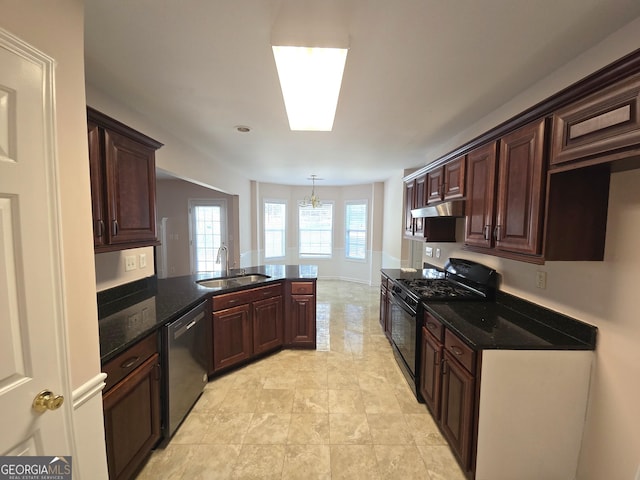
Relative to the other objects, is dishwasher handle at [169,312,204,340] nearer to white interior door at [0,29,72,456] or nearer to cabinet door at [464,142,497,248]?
white interior door at [0,29,72,456]

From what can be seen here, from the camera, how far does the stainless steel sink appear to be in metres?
2.96

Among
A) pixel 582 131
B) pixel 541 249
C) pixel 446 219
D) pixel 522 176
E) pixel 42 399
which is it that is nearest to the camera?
pixel 42 399

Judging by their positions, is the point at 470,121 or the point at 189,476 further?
the point at 470,121

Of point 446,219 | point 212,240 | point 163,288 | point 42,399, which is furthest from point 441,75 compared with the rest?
point 212,240

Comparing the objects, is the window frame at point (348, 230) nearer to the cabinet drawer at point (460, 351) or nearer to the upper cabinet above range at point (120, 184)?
the cabinet drawer at point (460, 351)

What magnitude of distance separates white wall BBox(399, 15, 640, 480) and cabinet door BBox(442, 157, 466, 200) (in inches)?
30.4

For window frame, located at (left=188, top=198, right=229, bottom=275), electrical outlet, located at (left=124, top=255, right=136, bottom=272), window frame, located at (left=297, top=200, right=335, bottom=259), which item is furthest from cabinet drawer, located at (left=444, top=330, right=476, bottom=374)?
window frame, located at (left=297, top=200, right=335, bottom=259)

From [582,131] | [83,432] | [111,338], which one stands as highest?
[582,131]

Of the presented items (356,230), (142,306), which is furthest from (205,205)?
(142,306)

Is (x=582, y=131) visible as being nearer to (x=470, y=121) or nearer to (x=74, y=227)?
(x=470, y=121)

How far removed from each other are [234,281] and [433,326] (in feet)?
7.46

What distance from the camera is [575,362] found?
1456 mm

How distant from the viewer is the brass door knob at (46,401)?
87 cm

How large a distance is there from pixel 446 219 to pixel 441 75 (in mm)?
1668
